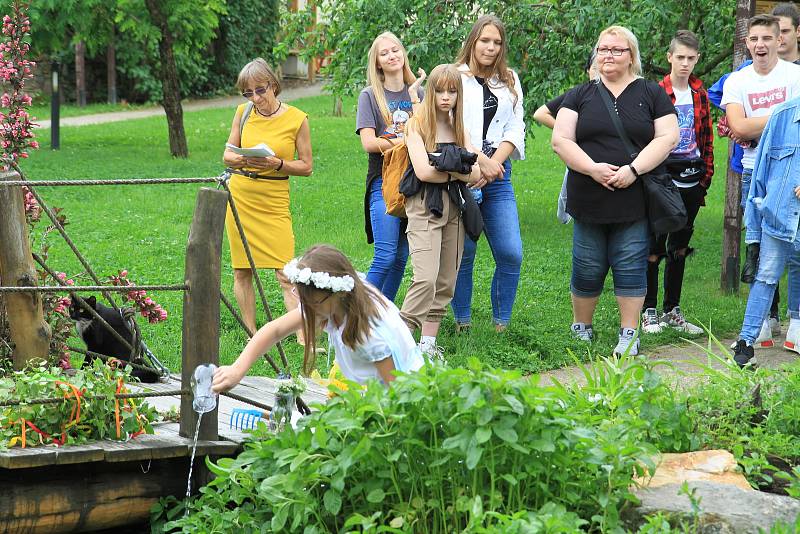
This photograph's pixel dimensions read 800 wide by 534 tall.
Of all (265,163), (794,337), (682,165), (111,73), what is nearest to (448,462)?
(265,163)

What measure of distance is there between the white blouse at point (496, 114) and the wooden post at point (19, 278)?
10.3 ft

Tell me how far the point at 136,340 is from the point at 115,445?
144cm

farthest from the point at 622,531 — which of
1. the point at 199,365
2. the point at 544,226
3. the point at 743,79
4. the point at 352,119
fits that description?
the point at 352,119

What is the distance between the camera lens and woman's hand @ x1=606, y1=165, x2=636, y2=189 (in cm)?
718

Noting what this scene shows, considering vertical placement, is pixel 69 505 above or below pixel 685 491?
below

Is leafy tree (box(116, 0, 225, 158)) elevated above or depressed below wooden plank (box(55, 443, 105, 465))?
above

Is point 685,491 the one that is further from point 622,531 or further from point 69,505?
point 69,505

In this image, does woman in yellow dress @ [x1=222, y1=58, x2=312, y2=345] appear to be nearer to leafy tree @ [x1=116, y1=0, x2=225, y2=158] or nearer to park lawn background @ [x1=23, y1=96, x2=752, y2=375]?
park lawn background @ [x1=23, y1=96, x2=752, y2=375]

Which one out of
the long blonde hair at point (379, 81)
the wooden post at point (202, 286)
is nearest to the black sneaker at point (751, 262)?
the long blonde hair at point (379, 81)

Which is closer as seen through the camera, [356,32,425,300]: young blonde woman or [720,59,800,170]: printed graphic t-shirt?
[356,32,425,300]: young blonde woman

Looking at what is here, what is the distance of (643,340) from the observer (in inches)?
314

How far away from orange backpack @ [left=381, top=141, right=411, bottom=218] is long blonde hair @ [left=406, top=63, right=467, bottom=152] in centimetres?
19

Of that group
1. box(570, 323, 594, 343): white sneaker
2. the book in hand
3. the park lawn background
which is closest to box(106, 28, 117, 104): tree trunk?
the park lawn background

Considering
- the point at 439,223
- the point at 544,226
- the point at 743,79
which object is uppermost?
the point at 743,79
